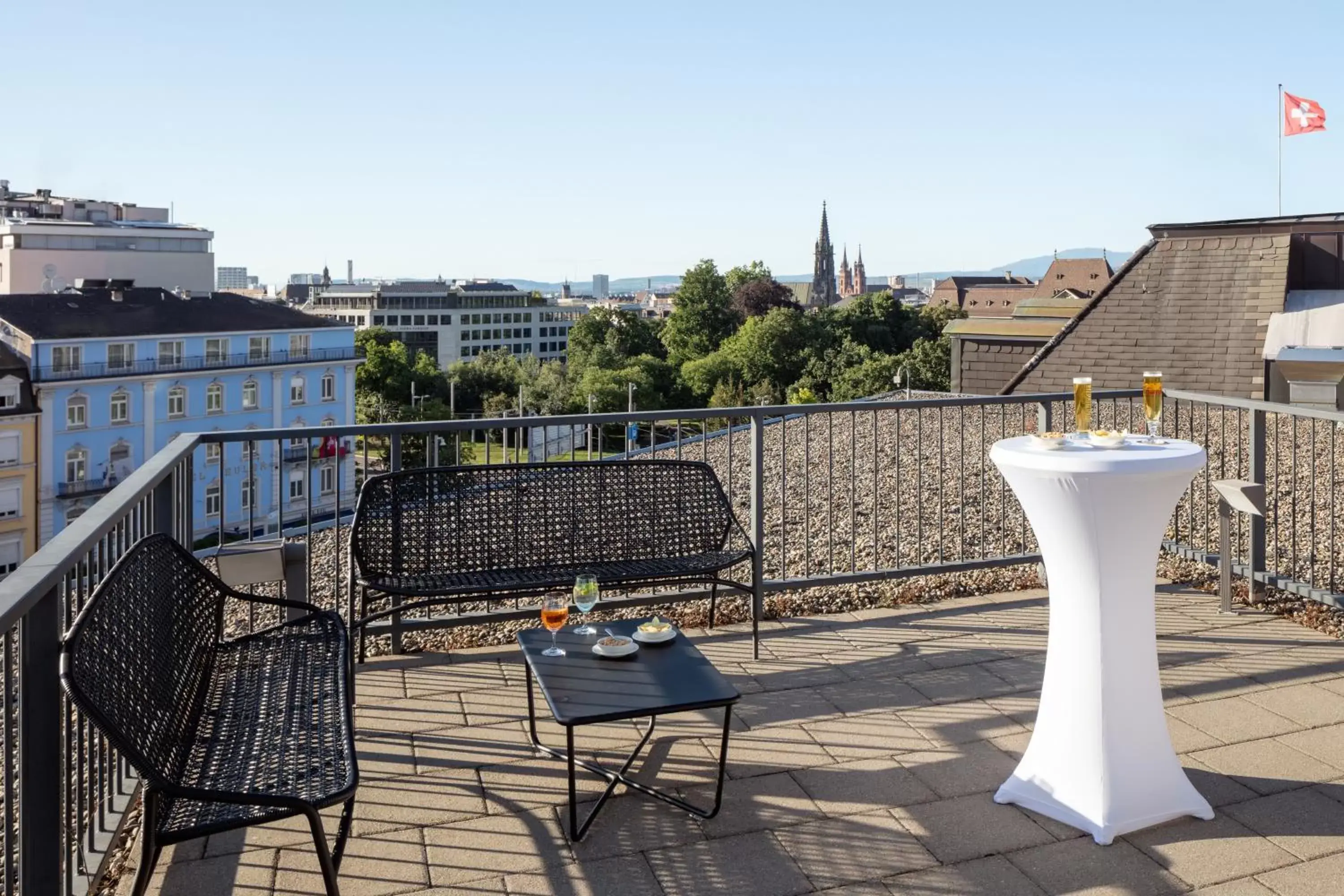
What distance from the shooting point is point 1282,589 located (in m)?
5.07

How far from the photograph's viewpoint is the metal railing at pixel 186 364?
47.2 metres

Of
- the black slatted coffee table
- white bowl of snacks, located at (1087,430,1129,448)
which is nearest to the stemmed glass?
the black slatted coffee table

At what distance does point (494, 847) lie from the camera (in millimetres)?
2779

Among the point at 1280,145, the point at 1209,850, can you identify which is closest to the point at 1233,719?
the point at 1209,850

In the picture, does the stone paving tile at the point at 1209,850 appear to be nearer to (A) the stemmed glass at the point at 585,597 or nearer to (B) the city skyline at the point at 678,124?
(A) the stemmed glass at the point at 585,597

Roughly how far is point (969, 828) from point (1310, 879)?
760 millimetres

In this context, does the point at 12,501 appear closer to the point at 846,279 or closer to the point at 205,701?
the point at 205,701

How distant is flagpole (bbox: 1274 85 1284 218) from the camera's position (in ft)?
55.0

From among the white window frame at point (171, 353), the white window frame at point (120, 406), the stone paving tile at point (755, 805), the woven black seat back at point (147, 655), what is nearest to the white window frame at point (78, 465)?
the white window frame at point (120, 406)

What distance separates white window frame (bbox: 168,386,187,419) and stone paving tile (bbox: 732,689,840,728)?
53.6m

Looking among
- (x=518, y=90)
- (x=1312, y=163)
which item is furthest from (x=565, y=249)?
(x=1312, y=163)

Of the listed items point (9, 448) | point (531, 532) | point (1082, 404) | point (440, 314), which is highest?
point (440, 314)

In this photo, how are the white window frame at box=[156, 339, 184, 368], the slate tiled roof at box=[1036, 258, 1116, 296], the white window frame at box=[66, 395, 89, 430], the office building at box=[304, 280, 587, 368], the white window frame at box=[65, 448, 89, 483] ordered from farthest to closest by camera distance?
the office building at box=[304, 280, 587, 368] < the slate tiled roof at box=[1036, 258, 1116, 296] < the white window frame at box=[156, 339, 184, 368] < the white window frame at box=[66, 395, 89, 430] < the white window frame at box=[65, 448, 89, 483]

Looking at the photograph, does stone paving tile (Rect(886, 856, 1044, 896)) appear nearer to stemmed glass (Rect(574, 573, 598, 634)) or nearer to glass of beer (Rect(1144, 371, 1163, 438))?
stemmed glass (Rect(574, 573, 598, 634))
